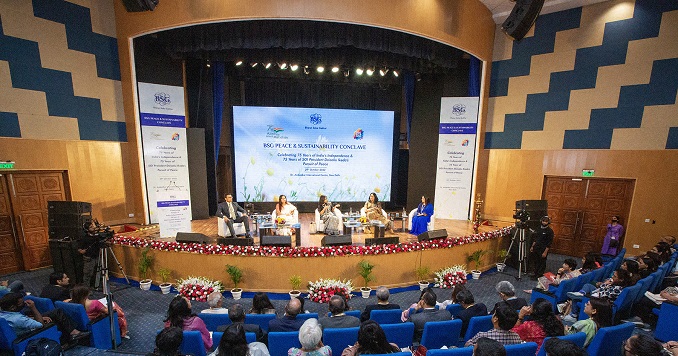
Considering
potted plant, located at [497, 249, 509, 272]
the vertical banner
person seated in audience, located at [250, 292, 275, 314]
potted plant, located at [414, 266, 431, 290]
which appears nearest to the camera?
person seated in audience, located at [250, 292, 275, 314]

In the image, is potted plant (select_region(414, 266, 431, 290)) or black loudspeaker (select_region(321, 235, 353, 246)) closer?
potted plant (select_region(414, 266, 431, 290))

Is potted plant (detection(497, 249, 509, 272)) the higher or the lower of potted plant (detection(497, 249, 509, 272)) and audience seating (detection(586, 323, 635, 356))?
the lower

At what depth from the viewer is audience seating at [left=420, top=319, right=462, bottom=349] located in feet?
9.45

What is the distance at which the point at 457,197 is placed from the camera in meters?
9.50

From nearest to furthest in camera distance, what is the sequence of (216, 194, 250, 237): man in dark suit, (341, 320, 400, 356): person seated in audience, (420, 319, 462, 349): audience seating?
1. (341, 320, 400, 356): person seated in audience
2. (420, 319, 462, 349): audience seating
3. (216, 194, 250, 237): man in dark suit

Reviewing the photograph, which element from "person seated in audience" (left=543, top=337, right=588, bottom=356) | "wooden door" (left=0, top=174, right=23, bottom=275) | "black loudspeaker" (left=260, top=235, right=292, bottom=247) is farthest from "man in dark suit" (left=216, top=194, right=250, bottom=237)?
"person seated in audience" (left=543, top=337, right=588, bottom=356)

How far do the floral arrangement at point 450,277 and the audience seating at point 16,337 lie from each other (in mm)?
5812

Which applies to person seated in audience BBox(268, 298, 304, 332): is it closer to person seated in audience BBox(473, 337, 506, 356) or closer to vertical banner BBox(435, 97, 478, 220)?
person seated in audience BBox(473, 337, 506, 356)

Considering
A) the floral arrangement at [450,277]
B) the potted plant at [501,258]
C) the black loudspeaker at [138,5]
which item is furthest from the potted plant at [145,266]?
the potted plant at [501,258]

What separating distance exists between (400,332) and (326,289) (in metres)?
2.48

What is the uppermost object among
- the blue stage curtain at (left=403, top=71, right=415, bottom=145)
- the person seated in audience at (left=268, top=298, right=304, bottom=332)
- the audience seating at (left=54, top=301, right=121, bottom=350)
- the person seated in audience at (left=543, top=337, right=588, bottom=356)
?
the blue stage curtain at (left=403, top=71, right=415, bottom=145)

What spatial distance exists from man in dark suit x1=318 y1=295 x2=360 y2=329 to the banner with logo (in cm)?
627

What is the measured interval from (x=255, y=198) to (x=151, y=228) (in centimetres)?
346

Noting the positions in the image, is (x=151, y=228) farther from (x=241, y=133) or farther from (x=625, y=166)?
(x=625, y=166)
